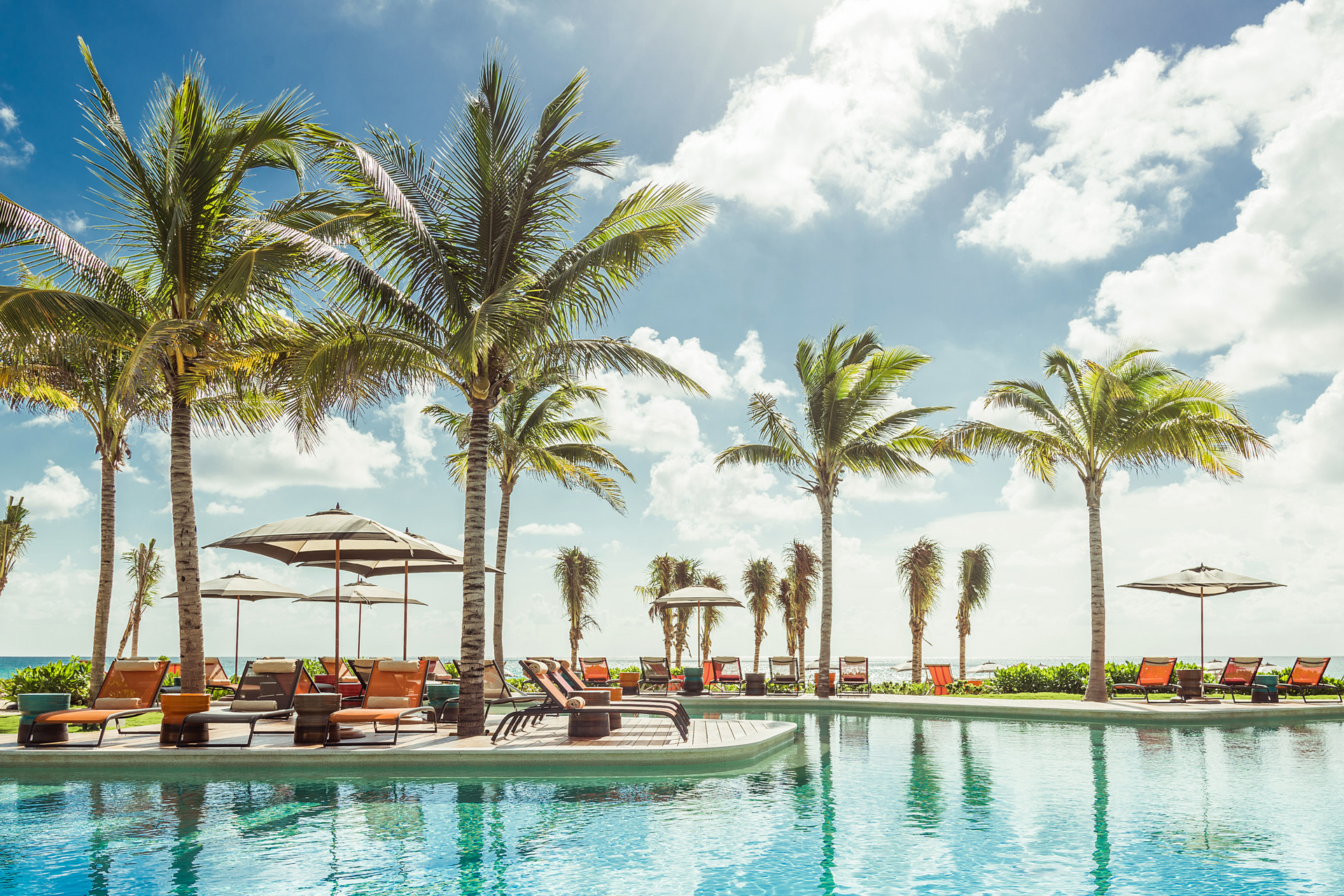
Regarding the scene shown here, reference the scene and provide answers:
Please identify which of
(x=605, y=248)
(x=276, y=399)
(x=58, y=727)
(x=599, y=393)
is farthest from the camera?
(x=599, y=393)

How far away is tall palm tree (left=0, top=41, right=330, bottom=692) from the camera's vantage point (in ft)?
37.5

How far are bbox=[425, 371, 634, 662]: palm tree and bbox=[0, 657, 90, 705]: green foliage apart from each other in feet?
25.2

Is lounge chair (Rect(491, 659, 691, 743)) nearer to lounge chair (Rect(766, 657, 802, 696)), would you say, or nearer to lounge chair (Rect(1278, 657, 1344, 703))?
lounge chair (Rect(766, 657, 802, 696))

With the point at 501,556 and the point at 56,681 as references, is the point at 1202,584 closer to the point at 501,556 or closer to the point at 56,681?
the point at 501,556

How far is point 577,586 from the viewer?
31.5 metres

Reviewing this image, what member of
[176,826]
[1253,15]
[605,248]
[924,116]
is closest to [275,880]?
[176,826]

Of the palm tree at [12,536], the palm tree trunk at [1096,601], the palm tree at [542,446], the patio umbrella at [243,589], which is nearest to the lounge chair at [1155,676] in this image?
the palm tree trunk at [1096,601]

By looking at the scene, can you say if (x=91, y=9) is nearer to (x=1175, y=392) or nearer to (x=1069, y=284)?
(x=1069, y=284)

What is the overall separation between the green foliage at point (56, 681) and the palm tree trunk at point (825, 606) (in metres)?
14.3

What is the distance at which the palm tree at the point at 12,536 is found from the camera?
943 inches

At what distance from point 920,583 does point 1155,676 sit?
15.0 meters

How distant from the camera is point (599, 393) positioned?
783 inches

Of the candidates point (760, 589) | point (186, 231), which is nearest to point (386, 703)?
point (186, 231)

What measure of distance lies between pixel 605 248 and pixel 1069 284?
472 inches
